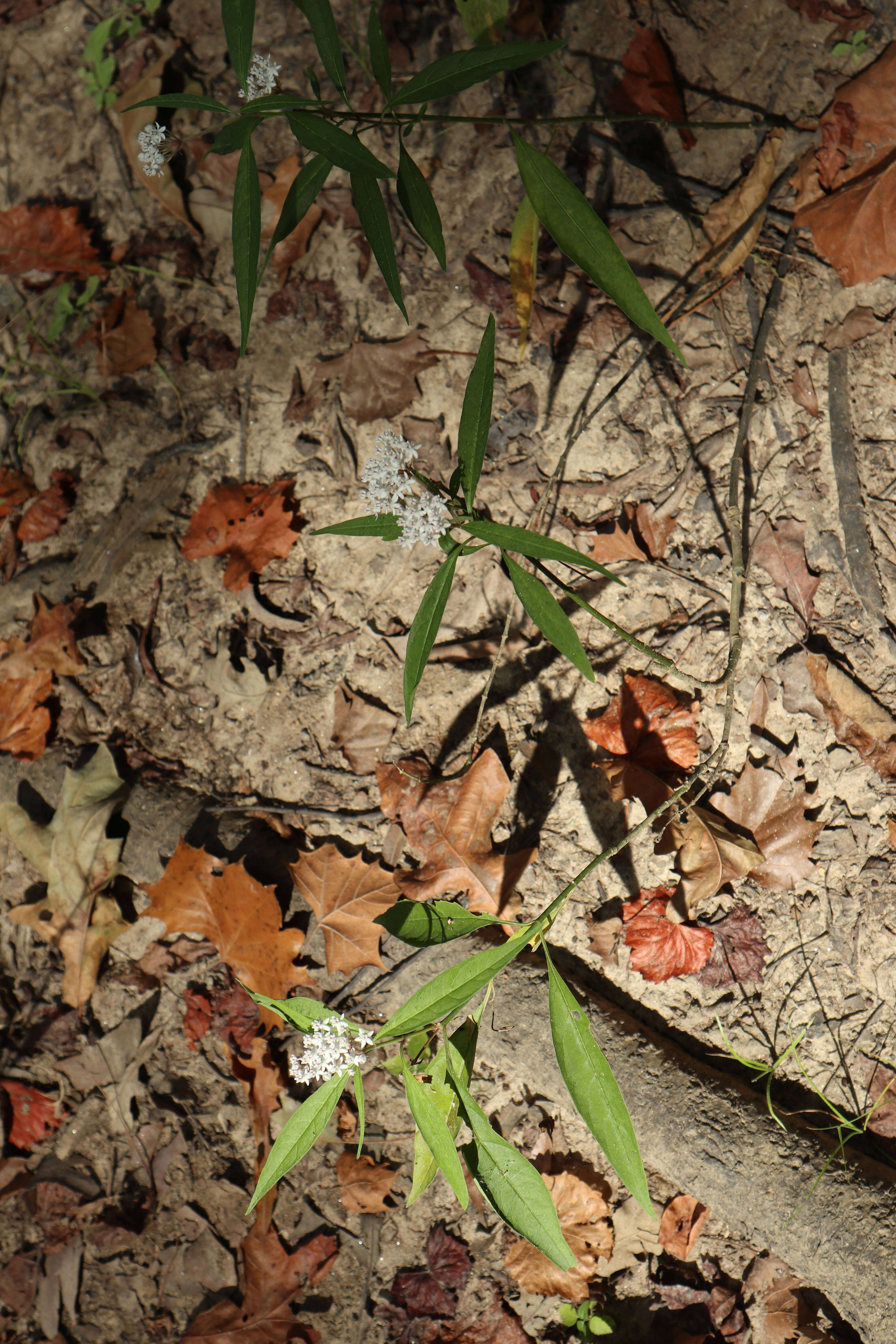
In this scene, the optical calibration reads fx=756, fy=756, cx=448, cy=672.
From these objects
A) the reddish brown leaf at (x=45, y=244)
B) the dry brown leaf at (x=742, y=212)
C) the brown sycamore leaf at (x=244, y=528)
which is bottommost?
the brown sycamore leaf at (x=244, y=528)

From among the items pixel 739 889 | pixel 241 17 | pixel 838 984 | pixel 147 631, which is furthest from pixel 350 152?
pixel 838 984

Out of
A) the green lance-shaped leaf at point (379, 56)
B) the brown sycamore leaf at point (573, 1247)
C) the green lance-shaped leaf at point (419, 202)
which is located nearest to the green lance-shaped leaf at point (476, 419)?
the green lance-shaped leaf at point (419, 202)

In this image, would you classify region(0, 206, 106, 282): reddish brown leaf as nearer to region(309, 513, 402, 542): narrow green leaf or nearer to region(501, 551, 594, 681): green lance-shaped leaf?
region(309, 513, 402, 542): narrow green leaf

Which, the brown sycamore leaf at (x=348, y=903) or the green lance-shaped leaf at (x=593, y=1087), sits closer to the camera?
the green lance-shaped leaf at (x=593, y=1087)

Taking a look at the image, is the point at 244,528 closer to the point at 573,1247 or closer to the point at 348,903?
the point at 348,903

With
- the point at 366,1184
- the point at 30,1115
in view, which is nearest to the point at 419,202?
the point at 366,1184

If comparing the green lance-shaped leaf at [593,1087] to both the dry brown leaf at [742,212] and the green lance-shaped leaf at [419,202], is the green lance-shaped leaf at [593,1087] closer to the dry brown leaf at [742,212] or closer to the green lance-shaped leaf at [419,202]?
the green lance-shaped leaf at [419,202]
